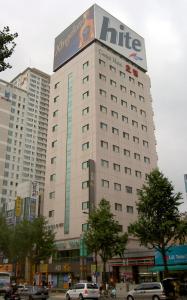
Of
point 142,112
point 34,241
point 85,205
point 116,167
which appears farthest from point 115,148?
point 34,241

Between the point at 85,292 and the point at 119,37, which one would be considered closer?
the point at 85,292

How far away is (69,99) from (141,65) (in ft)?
67.7

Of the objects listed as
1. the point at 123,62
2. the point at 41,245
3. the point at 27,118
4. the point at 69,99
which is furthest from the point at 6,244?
the point at 27,118

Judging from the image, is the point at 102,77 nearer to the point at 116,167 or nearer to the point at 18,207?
the point at 116,167

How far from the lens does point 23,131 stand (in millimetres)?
133125

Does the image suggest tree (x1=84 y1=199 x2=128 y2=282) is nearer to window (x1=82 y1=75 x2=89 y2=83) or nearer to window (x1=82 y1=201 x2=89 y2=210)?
window (x1=82 y1=201 x2=89 y2=210)

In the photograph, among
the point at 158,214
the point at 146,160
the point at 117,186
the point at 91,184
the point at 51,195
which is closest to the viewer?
the point at 158,214

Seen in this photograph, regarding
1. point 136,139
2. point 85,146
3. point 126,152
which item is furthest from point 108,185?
point 136,139

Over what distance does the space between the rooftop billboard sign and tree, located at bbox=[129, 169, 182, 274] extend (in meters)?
44.4

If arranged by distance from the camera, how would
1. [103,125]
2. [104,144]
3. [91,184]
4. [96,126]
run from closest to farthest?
[91,184] → [96,126] → [104,144] → [103,125]

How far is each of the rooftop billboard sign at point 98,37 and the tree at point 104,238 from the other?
41937 mm

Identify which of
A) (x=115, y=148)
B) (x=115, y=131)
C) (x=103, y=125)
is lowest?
(x=115, y=148)

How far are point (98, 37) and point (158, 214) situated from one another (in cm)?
4706

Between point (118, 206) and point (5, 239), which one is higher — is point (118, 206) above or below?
above
